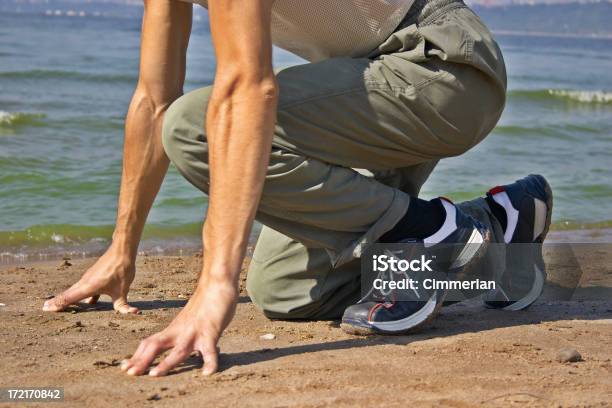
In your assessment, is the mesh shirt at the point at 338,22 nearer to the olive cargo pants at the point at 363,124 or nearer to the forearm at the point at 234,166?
the olive cargo pants at the point at 363,124

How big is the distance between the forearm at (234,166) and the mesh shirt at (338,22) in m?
0.46

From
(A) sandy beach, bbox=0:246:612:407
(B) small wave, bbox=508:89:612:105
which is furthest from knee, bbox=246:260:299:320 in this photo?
(B) small wave, bbox=508:89:612:105

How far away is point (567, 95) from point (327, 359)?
1120cm

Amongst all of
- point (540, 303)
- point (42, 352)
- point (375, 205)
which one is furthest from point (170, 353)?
point (540, 303)

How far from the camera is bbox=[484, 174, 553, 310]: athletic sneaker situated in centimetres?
335

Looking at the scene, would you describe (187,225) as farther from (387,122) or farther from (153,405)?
(153,405)

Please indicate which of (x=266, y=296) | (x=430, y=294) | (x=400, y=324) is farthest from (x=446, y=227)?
(x=266, y=296)

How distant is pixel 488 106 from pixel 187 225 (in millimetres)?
2799

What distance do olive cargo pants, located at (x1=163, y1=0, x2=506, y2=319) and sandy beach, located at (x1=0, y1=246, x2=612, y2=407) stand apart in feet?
1.06

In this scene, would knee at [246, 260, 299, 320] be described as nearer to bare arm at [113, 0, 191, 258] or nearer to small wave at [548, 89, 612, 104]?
bare arm at [113, 0, 191, 258]

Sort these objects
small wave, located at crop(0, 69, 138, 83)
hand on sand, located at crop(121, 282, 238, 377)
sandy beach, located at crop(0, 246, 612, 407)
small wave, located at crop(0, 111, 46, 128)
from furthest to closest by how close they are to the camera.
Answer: small wave, located at crop(0, 69, 138, 83) < small wave, located at crop(0, 111, 46, 128) < hand on sand, located at crop(121, 282, 238, 377) < sandy beach, located at crop(0, 246, 612, 407)

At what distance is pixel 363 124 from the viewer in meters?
2.93

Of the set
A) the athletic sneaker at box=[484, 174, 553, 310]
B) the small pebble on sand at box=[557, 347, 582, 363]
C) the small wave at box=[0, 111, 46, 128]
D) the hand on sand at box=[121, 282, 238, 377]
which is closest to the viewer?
the hand on sand at box=[121, 282, 238, 377]

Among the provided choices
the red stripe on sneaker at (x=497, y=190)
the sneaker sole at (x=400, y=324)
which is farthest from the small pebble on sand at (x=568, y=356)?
the red stripe on sneaker at (x=497, y=190)
